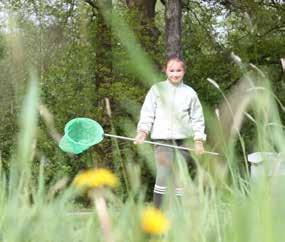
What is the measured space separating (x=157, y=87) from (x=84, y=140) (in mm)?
1479

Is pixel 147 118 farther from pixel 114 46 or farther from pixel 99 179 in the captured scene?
pixel 114 46

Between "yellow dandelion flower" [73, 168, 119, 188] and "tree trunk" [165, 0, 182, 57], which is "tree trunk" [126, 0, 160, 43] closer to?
"tree trunk" [165, 0, 182, 57]

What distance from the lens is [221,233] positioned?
109 cm

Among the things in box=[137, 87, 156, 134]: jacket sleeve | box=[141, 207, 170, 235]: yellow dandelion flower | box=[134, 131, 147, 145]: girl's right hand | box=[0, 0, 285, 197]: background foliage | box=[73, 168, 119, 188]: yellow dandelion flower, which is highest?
box=[0, 0, 285, 197]: background foliage

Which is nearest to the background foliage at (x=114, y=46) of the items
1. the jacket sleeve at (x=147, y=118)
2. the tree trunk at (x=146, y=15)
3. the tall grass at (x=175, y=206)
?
the tree trunk at (x=146, y=15)

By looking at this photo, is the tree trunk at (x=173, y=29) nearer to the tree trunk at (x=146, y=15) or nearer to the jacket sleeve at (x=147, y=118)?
the tree trunk at (x=146, y=15)

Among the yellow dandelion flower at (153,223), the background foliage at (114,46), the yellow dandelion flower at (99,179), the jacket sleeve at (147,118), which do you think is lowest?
the yellow dandelion flower at (153,223)

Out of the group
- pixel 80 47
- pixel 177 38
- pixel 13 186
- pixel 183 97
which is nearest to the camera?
pixel 13 186

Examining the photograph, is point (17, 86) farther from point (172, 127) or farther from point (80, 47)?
point (80, 47)

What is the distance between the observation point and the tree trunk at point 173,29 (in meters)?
12.3

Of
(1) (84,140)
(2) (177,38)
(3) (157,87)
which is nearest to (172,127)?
(3) (157,87)

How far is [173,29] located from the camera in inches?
484

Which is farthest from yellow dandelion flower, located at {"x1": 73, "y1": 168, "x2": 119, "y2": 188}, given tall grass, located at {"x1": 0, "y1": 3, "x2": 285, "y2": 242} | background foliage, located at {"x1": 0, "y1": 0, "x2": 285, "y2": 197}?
background foliage, located at {"x1": 0, "y1": 0, "x2": 285, "y2": 197}

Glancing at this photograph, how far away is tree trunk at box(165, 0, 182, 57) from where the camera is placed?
12273 mm
